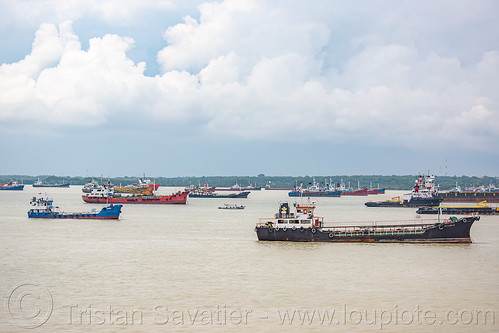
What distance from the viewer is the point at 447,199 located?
616 ft

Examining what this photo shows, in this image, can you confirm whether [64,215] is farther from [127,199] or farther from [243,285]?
[127,199]

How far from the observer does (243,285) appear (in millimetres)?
38812

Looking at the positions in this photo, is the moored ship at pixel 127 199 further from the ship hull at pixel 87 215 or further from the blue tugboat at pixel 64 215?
the ship hull at pixel 87 215

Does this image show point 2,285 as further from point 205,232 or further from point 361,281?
point 205,232

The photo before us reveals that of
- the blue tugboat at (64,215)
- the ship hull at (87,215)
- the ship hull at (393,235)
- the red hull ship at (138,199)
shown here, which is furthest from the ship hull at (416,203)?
the ship hull at (393,235)

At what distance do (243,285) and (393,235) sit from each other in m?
26.0

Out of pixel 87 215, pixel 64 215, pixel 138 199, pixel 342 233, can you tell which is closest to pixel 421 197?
pixel 138 199

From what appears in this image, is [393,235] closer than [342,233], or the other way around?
[393,235]

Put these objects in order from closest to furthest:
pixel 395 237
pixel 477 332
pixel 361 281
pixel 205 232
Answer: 1. pixel 477 332
2. pixel 361 281
3. pixel 395 237
4. pixel 205 232

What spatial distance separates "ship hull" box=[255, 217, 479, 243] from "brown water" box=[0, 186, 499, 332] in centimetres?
122

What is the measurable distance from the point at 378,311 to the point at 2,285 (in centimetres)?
2398

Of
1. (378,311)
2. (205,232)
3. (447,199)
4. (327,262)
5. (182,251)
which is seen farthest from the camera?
(447,199)

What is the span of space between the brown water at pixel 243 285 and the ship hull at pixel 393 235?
122cm

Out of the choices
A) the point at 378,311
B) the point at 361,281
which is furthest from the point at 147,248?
the point at 378,311
